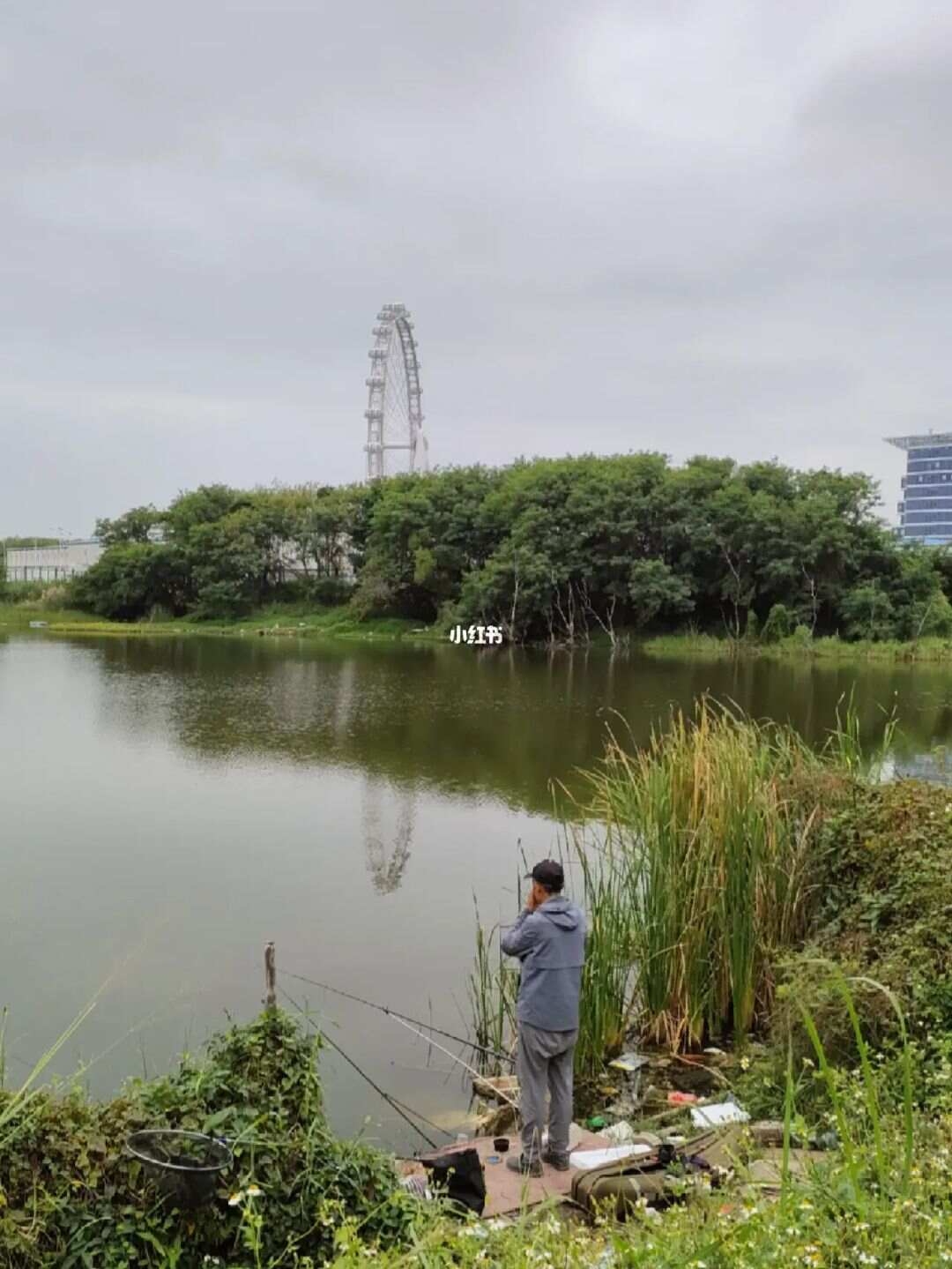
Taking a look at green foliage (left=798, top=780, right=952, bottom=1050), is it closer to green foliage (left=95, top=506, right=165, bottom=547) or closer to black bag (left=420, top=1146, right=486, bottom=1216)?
black bag (left=420, top=1146, right=486, bottom=1216)

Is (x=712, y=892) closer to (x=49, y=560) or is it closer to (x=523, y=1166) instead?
(x=523, y=1166)

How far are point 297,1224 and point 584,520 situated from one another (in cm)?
4143

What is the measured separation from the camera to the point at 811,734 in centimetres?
1875

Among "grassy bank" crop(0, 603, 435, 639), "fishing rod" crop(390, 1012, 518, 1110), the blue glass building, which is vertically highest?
the blue glass building

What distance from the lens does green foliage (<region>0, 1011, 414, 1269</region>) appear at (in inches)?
122

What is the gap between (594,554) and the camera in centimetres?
4391

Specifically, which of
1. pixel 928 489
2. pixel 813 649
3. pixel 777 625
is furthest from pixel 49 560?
pixel 928 489

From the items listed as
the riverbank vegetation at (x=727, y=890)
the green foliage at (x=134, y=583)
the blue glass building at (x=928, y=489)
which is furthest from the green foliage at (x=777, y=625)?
the blue glass building at (x=928, y=489)

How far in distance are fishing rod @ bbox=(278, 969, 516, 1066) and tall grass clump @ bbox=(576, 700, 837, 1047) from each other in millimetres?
923

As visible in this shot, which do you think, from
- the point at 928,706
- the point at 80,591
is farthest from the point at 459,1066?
the point at 80,591

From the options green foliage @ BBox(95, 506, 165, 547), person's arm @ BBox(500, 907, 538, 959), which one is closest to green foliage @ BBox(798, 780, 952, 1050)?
person's arm @ BBox(500, 907, 538, 959)

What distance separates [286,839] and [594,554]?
33301 millimetres

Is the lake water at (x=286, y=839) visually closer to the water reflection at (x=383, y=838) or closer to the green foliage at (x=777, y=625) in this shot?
the water reflection at (x=383, y=838)

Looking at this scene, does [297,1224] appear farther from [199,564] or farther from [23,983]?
[199,564]
